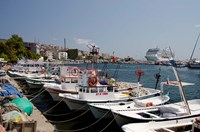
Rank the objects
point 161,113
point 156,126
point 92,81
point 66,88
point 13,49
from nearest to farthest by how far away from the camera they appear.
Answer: point 156,126
point 161,113
point 92,81
point 66,88
point 13,49

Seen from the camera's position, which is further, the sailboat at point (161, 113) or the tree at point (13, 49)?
the tree at point (13, 49)

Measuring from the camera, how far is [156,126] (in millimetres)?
11023

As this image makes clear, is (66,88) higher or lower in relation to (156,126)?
higher

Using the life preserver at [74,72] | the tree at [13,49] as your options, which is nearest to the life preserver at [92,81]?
the life preserver at [74,72]

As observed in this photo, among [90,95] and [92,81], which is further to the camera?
[92,81]

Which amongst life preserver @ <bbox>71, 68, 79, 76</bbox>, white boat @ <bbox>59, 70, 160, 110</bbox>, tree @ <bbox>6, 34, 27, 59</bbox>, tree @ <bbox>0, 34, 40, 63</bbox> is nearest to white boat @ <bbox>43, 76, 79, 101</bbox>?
life preserver @ <bbox>71, 68, 79, 76</bbox>

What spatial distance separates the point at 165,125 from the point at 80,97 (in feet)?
30.3

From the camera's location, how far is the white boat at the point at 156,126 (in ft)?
34.5

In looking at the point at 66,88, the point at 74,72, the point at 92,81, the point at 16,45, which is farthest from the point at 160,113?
the point at 16,45

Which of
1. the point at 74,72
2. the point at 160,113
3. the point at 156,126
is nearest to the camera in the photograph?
the point at 156,126

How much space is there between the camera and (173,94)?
31547 mm

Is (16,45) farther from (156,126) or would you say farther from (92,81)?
(156,126)

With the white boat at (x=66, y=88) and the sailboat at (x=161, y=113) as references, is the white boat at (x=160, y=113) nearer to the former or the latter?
the sailboat at (x=161, y=113)

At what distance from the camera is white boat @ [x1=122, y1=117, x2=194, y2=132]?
415 inches
